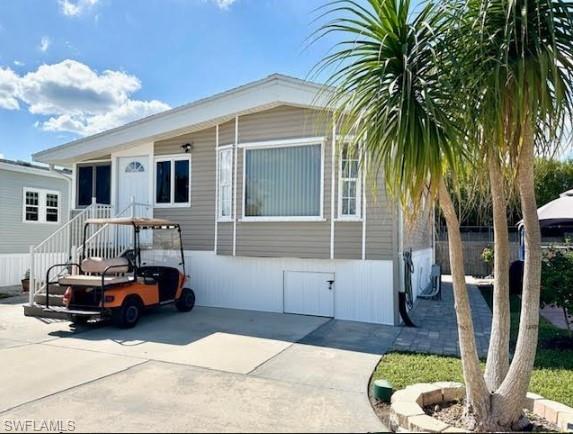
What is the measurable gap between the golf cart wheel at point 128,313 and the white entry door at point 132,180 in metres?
3.75

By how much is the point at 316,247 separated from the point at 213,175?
121 inches

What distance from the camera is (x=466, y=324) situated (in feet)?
11.9

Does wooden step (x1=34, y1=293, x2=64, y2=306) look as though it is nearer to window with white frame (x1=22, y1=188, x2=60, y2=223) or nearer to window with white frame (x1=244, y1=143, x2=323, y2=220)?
window with white frame (x1=244, y1=143, x2=323, y2=220)

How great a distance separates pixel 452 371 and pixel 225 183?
20.3ft

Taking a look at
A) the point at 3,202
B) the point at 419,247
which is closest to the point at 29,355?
the point at 419,247

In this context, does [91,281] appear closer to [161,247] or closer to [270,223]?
[161,247]

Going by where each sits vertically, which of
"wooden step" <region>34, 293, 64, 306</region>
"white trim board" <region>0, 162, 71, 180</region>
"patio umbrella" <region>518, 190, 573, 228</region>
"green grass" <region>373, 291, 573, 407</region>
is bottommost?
"green grass" <region>373, 291, 573, 407</region>

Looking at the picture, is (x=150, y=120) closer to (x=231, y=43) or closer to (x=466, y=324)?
(x=231, y=43)

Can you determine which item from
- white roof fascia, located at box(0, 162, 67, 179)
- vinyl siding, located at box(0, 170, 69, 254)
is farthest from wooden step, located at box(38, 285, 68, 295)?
vinyl siding, located at box(0, 170, 69, 254)

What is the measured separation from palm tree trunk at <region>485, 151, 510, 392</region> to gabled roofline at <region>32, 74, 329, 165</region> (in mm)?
4155

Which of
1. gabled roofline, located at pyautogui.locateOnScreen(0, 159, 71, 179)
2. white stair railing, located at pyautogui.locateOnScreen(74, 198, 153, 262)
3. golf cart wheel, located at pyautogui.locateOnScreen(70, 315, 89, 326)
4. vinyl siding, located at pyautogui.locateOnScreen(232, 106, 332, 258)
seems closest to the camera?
golf cart wheel, located at pyautogui.locateOnScreen(70, 315, 89, 326)

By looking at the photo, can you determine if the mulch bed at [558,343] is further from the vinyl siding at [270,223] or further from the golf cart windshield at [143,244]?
the golf cart windshield at [143,244]

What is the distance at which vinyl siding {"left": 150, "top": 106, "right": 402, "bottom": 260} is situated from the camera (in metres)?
8.00

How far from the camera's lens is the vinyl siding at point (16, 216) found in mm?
14602
